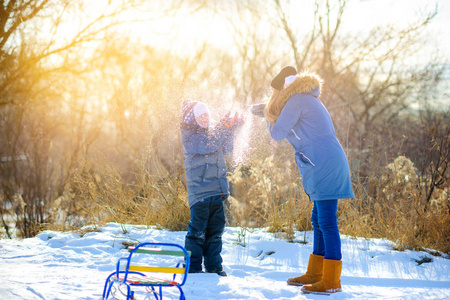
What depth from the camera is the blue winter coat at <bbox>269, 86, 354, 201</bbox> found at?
10.3ft

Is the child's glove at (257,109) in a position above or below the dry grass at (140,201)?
above

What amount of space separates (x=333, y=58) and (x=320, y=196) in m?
12.8

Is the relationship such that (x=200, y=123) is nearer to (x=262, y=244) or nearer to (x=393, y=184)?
(x=262, y=244)

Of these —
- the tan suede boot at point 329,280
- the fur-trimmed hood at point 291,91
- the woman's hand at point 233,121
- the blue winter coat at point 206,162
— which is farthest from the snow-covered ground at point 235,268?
the fur-trimmed hood at point 291,91

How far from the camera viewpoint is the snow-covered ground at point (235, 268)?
3.12 meters

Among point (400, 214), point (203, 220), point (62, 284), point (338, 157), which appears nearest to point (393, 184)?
point (400, 214)

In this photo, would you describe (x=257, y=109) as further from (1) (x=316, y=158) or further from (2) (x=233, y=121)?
(1) (x=316, y=158)

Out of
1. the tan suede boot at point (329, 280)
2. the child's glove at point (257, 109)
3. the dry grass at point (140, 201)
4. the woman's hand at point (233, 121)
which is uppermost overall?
the child's glove at point (257, 109)

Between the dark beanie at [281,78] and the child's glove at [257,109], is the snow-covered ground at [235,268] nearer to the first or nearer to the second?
the child's glove at [257,109]

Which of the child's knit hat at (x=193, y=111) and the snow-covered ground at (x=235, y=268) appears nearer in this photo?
the snow-covered ground at (x=235, y=268)

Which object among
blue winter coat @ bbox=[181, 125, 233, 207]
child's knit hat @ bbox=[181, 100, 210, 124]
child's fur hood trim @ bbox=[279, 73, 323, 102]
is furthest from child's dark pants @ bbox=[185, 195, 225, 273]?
child's fur hood trim @ bbox=[279, 73, 323, 102]

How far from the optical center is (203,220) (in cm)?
370

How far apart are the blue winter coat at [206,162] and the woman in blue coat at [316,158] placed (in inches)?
20.0

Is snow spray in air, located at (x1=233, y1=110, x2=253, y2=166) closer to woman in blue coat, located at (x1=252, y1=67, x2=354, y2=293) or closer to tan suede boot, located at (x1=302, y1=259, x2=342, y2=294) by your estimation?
woman in blue coat, located at (x1=252, y1=67, x2=354, y2=293)
